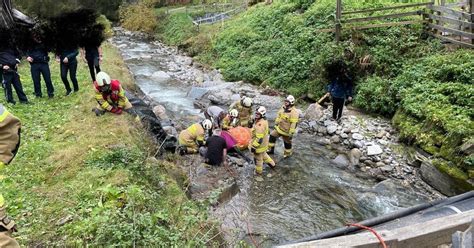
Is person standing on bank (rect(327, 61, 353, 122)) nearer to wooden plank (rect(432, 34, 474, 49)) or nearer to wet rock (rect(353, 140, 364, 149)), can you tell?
wet rock (rect(353, 140, 364, 149))

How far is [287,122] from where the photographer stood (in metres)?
9.50

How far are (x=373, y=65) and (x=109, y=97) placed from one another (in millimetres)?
8596

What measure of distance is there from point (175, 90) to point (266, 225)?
10.5 meters

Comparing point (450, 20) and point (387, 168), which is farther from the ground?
point (450, 20)

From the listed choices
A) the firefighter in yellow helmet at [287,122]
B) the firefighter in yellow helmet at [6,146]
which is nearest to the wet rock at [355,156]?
the firefighter in yellow helmet at [287,122]

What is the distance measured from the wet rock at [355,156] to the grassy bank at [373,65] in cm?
139

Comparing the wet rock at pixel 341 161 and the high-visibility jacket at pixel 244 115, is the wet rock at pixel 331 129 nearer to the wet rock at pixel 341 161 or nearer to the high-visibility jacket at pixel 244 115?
the wet rock at pixel 341 161

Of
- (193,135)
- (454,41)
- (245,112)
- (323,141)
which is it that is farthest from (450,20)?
(193,135)

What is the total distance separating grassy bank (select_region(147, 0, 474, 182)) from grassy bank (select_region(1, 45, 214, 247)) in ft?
20.9

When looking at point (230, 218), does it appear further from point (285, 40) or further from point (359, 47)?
point (285, 40)

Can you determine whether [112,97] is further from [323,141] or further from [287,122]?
[323,141]

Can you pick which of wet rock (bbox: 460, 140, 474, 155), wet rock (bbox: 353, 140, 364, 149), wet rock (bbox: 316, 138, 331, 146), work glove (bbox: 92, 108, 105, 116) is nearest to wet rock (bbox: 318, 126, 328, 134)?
wet rock (bbox: 316, 138, 331, 146)

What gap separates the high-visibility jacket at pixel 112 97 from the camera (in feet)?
28.1

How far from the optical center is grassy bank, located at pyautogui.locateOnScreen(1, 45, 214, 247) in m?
4.34
